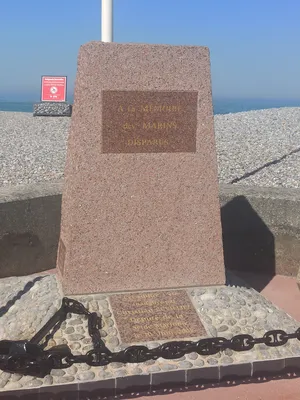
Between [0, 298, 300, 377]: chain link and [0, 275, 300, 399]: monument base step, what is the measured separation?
0.10 m

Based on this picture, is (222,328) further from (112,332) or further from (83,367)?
(83,367)

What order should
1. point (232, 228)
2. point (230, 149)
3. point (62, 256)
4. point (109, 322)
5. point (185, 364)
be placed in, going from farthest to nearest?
1. point (230, 149)
2. point (232, 228)
3. point (62, 256)
4. point (109, 322)
5. point (185, 364)

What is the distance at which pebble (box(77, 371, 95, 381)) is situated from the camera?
348cm

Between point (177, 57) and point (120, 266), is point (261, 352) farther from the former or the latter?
point (177, 57)

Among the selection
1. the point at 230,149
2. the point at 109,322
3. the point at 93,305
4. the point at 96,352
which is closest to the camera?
the point at 96,352

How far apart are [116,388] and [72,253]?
118 centimetres

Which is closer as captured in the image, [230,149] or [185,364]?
[185,364]

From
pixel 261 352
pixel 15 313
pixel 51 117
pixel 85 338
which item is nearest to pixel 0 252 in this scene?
pixel 15 313

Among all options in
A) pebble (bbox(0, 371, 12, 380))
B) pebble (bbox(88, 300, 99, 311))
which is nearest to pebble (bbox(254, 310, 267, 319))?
pebble (bbox(88, 300, 99, 311))

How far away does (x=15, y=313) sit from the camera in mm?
4258

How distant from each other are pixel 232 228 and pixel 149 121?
203 cm

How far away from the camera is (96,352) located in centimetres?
335

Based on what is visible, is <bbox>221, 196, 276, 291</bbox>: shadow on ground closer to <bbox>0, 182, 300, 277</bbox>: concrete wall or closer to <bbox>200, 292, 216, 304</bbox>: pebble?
<bbox>0, 182, 300, 277</bbox>: concrete wall

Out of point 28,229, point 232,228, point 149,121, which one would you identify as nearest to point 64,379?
point 149,121
